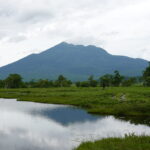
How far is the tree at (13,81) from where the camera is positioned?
14788 centimetres

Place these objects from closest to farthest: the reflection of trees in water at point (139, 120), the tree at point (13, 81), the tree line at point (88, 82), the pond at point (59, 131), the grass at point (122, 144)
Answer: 1. the grass at point (122, 144)
2. the pond at point (59, 131)
3. the reflection of trees in water at point (139, 120)
4. the tree line at point (88, 82)
5. the tree at point (13, 81)

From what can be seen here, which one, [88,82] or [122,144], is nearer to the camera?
[122,144]

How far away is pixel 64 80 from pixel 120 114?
115 m

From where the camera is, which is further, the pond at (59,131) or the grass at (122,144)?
the pond at (59,131)

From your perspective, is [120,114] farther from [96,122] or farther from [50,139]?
[50,139]

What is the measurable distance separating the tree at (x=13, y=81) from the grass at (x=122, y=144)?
425 feet

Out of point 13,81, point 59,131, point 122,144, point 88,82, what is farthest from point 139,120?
point 13,81

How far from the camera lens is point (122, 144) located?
2141 centimetres

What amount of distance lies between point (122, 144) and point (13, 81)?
133m

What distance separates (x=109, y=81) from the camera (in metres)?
137

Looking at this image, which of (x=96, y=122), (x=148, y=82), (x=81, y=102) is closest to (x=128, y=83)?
(x=148, y=82)

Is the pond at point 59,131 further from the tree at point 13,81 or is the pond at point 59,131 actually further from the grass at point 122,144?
the tree at point 13,81

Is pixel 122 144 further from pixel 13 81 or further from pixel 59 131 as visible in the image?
pixel 13 81

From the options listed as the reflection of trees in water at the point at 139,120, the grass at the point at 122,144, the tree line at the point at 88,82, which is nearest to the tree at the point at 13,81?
the tree line at the point at 88,82
